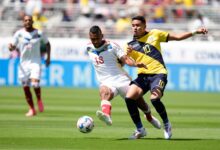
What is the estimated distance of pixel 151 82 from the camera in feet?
45.5

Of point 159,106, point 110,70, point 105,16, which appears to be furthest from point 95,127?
point 105,16

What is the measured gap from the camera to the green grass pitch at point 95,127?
12.6 meters

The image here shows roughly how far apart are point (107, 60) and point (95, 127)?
83.1 inches

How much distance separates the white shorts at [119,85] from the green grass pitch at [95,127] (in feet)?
2.72

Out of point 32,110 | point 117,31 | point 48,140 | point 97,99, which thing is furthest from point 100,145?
point 117,31

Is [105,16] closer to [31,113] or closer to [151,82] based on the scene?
[31,113]

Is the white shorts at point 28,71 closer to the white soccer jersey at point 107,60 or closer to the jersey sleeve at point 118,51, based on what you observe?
the white soccer jersey at point 107,60

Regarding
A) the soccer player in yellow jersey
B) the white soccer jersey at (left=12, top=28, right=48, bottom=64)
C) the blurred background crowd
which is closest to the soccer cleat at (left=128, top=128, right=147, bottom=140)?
the soccer player in yellow jersey

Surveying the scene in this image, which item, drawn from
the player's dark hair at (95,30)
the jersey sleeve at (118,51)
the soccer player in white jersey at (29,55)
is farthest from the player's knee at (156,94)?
the soccer player in white jersey at (29,55)

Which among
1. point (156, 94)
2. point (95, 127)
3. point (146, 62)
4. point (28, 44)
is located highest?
point (146, 62)

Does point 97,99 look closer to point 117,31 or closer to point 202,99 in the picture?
point 202,99

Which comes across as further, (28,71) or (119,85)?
(28,71)

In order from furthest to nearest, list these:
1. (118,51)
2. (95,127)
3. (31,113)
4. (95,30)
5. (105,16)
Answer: (105,16) < (31,113) < (95,127) < (118,51) < (95,30)

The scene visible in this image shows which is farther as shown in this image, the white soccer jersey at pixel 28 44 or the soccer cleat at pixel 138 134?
the white soccer jersey at pixel 28 44
